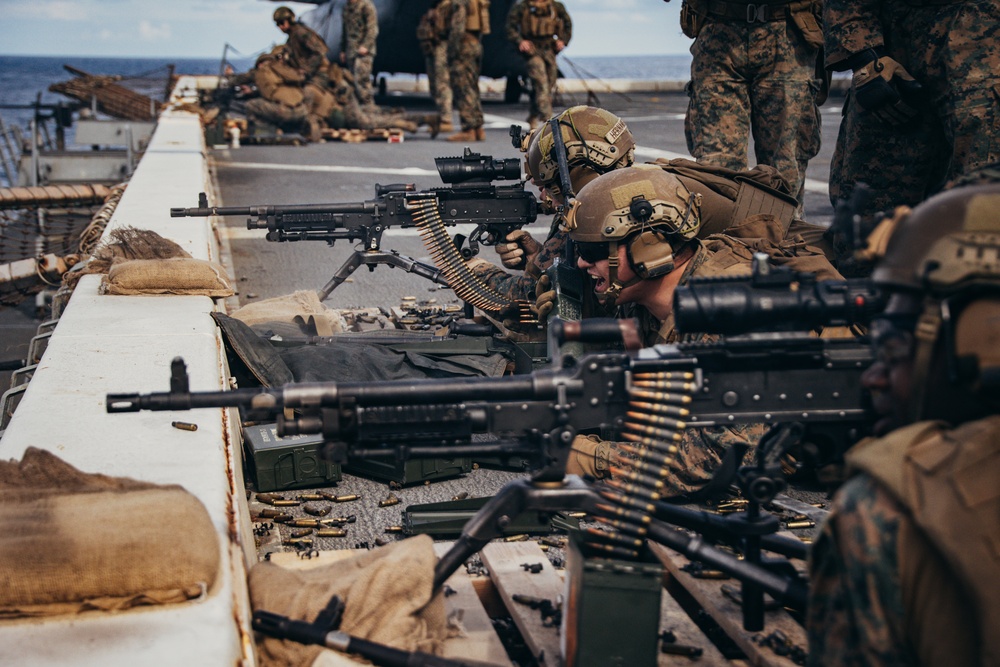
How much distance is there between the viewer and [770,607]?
3564 mm

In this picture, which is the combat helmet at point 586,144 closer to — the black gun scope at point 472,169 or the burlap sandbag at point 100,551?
the black gun scope at point 472,169

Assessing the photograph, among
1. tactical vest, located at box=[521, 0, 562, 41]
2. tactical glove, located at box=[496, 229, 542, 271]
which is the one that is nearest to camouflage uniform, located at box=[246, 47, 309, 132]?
tactical vest, located at box=[521, 0, 562, 41]

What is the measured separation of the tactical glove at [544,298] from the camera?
5.66 meters

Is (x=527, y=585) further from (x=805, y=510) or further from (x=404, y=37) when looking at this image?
(x=404, y=37)

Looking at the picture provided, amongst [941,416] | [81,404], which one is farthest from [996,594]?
[81,404]

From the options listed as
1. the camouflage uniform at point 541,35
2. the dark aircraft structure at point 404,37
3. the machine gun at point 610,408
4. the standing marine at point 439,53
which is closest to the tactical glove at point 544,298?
the machine gun at point 610,408

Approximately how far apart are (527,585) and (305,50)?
60.5 ft

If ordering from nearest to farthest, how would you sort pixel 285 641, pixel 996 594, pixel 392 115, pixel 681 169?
pixel 996 594 < pixel 285 641 < pixel 681 169 < pixel 392 115

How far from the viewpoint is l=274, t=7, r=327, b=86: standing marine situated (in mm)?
20516

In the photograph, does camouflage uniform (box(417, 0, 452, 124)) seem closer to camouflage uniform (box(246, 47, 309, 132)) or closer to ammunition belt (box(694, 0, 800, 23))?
camouflage uniform (box(246, 47, 309, 132))

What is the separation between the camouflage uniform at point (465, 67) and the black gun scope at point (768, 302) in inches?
630

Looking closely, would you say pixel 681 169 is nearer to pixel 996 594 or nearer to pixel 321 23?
pixel 996 594

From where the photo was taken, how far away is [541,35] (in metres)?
18.0

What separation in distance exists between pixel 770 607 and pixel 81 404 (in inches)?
105
